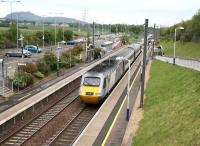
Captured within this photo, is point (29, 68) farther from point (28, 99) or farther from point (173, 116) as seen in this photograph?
point (173, 116)

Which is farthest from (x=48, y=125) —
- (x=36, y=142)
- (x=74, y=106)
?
(x=74, y=106)

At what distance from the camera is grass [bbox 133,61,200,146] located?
1902 centimetres

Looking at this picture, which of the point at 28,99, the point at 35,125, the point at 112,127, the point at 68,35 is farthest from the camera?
the point at 68,35

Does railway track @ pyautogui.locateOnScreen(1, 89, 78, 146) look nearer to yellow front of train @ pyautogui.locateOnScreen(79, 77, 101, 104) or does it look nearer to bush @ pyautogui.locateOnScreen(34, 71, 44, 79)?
yellow front of train @ pyautogui.locateOnScreen(79, 77, 101, 104)

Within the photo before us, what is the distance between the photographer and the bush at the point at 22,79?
3906 cm

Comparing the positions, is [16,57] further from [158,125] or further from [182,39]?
[182,39]

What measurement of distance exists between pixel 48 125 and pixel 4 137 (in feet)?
12.8

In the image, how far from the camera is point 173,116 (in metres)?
23.2

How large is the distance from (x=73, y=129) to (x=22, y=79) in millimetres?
14913

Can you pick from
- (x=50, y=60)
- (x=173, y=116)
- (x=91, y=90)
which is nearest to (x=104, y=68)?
(x=91, y=90)

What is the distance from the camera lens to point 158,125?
22.5 metres

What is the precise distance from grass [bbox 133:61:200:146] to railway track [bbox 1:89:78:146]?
7.29 metres

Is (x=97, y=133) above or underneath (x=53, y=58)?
underneath

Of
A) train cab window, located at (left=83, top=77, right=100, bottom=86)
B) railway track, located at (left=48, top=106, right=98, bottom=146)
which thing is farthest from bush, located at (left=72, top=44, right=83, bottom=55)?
railway track, located at (left=48, top=106, right=98, bottom=146)
